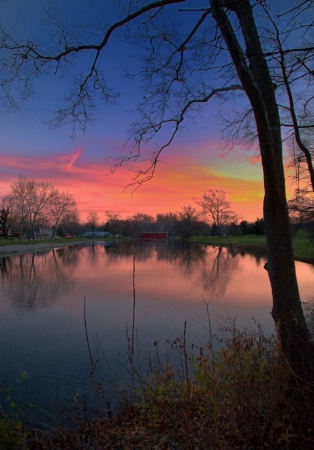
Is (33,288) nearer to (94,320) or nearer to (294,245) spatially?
(94,320)

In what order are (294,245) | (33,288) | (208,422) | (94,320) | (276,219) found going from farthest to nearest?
(294,245) → (33,288) → (94,320) → (276,219) → (208,422)

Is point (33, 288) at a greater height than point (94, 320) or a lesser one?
greater

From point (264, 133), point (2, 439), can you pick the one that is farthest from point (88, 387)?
point (264, 133)

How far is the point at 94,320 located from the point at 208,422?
6890 mm

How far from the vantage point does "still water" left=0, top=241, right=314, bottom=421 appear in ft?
18.6

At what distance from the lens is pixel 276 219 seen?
411cm

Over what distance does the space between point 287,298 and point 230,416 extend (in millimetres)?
1617

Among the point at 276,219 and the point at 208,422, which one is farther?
the point at 276,219

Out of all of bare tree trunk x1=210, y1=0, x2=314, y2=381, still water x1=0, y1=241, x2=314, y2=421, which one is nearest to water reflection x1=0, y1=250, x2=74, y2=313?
still water x1=0, y1=241, x2=314, y2=421

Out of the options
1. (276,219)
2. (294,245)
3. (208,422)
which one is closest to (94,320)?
(208,422)

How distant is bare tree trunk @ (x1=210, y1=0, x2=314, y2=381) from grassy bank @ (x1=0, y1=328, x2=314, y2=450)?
1.07ft

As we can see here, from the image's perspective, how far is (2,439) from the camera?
272 cm

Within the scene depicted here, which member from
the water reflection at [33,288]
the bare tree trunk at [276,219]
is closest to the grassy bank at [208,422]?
the bare tree trunk at [276,219]

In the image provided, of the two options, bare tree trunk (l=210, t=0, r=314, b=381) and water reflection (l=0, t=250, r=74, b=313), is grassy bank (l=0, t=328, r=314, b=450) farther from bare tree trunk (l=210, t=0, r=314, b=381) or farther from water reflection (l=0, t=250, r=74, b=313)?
water reflection (l=0, t=250, r=74, b=313)
